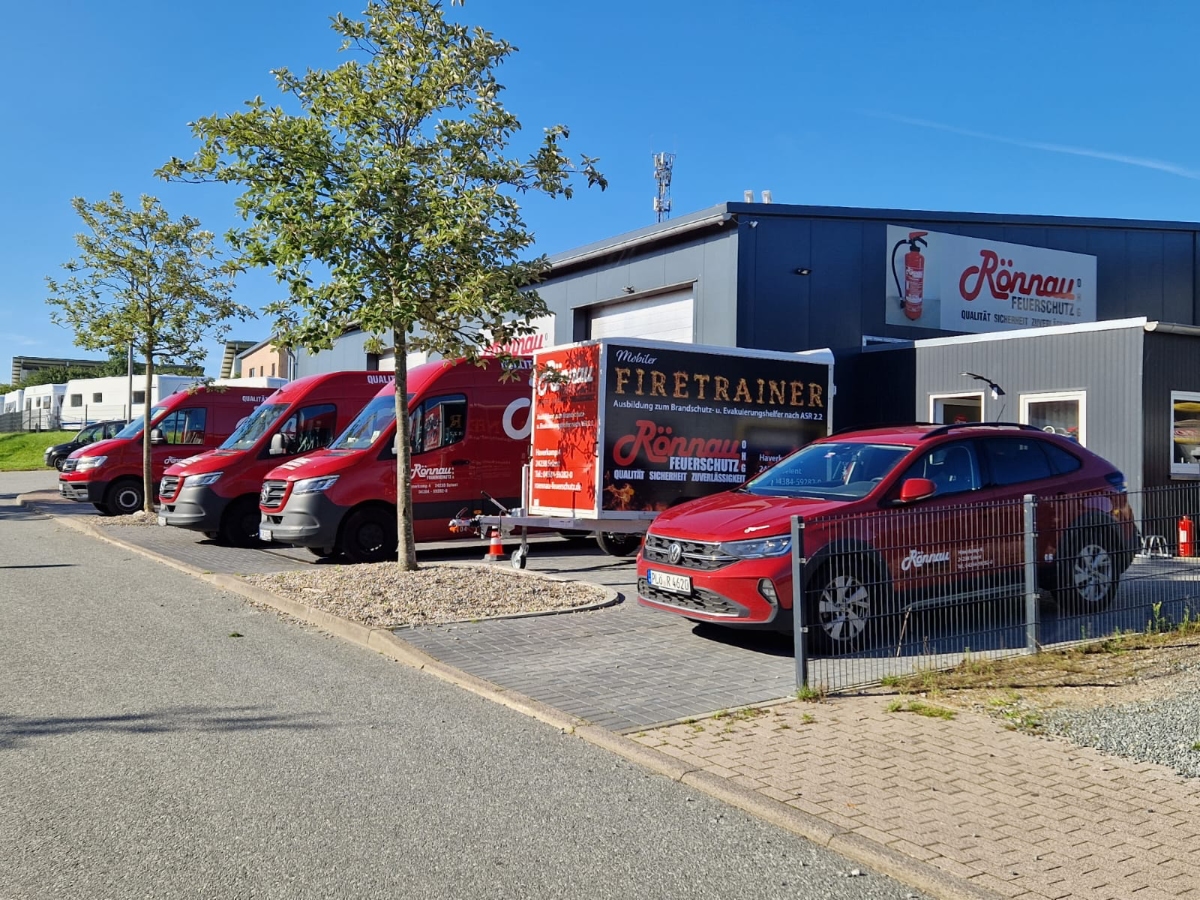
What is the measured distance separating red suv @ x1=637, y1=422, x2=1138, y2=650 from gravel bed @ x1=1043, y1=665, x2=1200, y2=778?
1397 millimetres

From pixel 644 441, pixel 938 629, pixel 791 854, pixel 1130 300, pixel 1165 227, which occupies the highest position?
pixel 1165 227

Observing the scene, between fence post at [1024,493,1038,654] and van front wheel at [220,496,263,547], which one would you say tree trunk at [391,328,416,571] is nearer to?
van front wheel at [220,496,263,547]

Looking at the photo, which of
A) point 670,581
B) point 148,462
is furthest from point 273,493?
point 670,581

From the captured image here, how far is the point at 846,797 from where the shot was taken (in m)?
4.84

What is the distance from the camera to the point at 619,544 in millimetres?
14562

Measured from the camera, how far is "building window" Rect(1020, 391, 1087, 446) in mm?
15703

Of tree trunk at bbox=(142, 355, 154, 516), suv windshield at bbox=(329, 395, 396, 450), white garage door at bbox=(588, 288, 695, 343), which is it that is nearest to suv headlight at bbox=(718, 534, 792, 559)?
suv windshield at bbox=(329, 395, 396, 450)

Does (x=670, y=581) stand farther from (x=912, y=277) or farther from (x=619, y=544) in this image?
(x=912, y=277)

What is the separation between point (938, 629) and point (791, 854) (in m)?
3.60

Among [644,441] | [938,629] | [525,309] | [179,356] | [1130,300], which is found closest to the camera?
[938,629]

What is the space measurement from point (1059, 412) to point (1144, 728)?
11.4m

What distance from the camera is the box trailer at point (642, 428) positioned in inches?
500

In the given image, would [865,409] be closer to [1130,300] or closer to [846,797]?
[1130,300]

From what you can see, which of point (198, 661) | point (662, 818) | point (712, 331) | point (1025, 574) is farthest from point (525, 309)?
point (712, 331)
